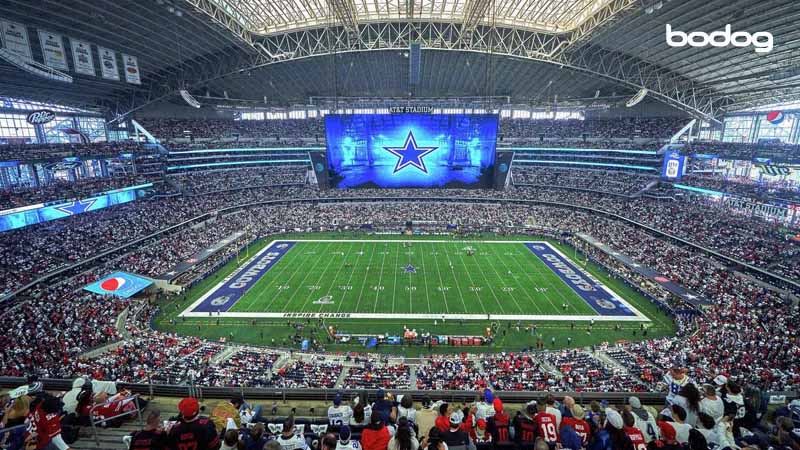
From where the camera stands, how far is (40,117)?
131 feet

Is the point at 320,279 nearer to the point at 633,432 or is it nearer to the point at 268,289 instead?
the point at 268,289

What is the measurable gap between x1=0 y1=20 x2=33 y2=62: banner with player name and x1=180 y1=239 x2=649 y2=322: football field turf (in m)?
21.6

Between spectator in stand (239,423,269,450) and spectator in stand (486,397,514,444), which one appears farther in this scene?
spectator in stand (486,397,514,444)

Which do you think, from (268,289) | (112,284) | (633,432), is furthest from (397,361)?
(112,284)

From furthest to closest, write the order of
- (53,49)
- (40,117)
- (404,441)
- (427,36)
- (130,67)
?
(427,36) < (40,117) < (130,67) < (53,49) < (404,441)

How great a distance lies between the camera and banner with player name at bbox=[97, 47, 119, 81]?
34938 mm

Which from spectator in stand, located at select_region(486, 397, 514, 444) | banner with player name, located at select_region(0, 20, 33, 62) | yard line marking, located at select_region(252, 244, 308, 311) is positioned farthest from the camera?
yard line marking, located at select_region(252, 244, 308, 311)

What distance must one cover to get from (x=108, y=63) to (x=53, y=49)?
17.9 ft

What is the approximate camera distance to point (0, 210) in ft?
107

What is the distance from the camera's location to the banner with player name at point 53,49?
29.6m

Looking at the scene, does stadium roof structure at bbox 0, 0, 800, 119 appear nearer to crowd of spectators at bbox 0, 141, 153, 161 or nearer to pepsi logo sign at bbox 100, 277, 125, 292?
crowd of spectators at bbox 0, 141, 153, 161

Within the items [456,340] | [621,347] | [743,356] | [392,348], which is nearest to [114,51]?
[392,348]

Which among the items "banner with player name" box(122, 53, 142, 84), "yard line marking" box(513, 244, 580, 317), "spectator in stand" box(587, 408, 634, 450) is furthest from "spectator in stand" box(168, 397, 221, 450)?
"banner with player name" box(122, 53, 142, 84)

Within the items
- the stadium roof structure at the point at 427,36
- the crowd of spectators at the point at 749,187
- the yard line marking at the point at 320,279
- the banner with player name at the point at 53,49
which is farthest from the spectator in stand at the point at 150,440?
the crowd of spectators at the point at 749,187
